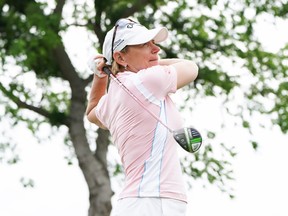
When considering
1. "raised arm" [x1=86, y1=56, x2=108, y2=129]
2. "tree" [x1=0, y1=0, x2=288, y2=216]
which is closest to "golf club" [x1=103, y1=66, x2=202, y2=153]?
"raised arm" [x1=86, y1=56, x2=108, y2=129]

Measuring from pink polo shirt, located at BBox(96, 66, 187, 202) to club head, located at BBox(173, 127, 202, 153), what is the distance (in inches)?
3.0

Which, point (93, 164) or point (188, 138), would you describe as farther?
point (93, 164)

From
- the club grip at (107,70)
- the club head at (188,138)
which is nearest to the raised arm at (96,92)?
the club grip at (107,70)

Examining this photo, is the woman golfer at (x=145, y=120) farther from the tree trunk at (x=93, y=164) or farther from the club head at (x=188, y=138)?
the tree trunk at (x=93, y=164)

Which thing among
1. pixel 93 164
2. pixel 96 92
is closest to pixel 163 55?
pixel 93 164

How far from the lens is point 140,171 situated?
4242 mm

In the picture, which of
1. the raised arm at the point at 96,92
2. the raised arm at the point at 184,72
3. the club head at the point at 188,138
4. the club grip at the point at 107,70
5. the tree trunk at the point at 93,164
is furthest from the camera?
the tree trunk at the point at 93,164

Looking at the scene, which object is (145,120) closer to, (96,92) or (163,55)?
(96,92)

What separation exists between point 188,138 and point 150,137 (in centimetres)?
21

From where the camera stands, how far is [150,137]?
4262 millimetres

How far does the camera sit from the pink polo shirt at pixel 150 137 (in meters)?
4.20

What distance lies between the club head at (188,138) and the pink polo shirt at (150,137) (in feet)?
0.25

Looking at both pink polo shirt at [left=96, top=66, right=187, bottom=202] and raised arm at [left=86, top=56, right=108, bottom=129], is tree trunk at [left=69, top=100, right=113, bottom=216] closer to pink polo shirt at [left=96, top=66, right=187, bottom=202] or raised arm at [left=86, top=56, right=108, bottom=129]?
raised arm at [left=86, top=56, right=108, bottom=129]

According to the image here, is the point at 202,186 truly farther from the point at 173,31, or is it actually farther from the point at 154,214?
the point at 154,214
